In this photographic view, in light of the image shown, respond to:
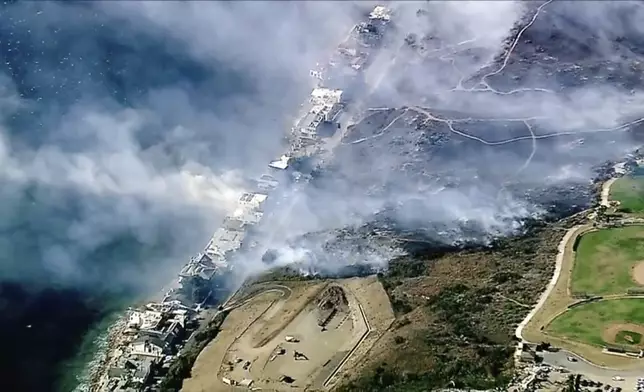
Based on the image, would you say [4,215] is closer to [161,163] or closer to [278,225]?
[161,163]

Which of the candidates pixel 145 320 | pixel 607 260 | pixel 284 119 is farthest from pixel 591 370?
pixel 284 119

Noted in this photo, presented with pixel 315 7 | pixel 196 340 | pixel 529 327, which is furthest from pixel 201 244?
pixel 315 7

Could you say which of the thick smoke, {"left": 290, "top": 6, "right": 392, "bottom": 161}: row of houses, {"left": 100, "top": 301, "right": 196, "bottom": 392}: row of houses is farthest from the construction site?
{"left": 290, "top": 6, "right": 392, "bottom": 161}: row of houses

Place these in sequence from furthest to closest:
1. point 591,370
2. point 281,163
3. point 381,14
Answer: point 381,14 < point 281,163 < point 591,370

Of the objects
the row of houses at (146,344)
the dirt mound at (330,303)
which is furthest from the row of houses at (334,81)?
the row of houses at (146,344)

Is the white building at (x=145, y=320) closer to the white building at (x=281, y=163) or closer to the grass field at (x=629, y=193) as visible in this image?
the white building at (x=281, y=163)

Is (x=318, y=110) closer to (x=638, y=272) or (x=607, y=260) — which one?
(x=607, y=260)

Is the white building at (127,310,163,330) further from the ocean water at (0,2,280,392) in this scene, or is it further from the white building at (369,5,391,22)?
the white building at (369,5,391,22)
